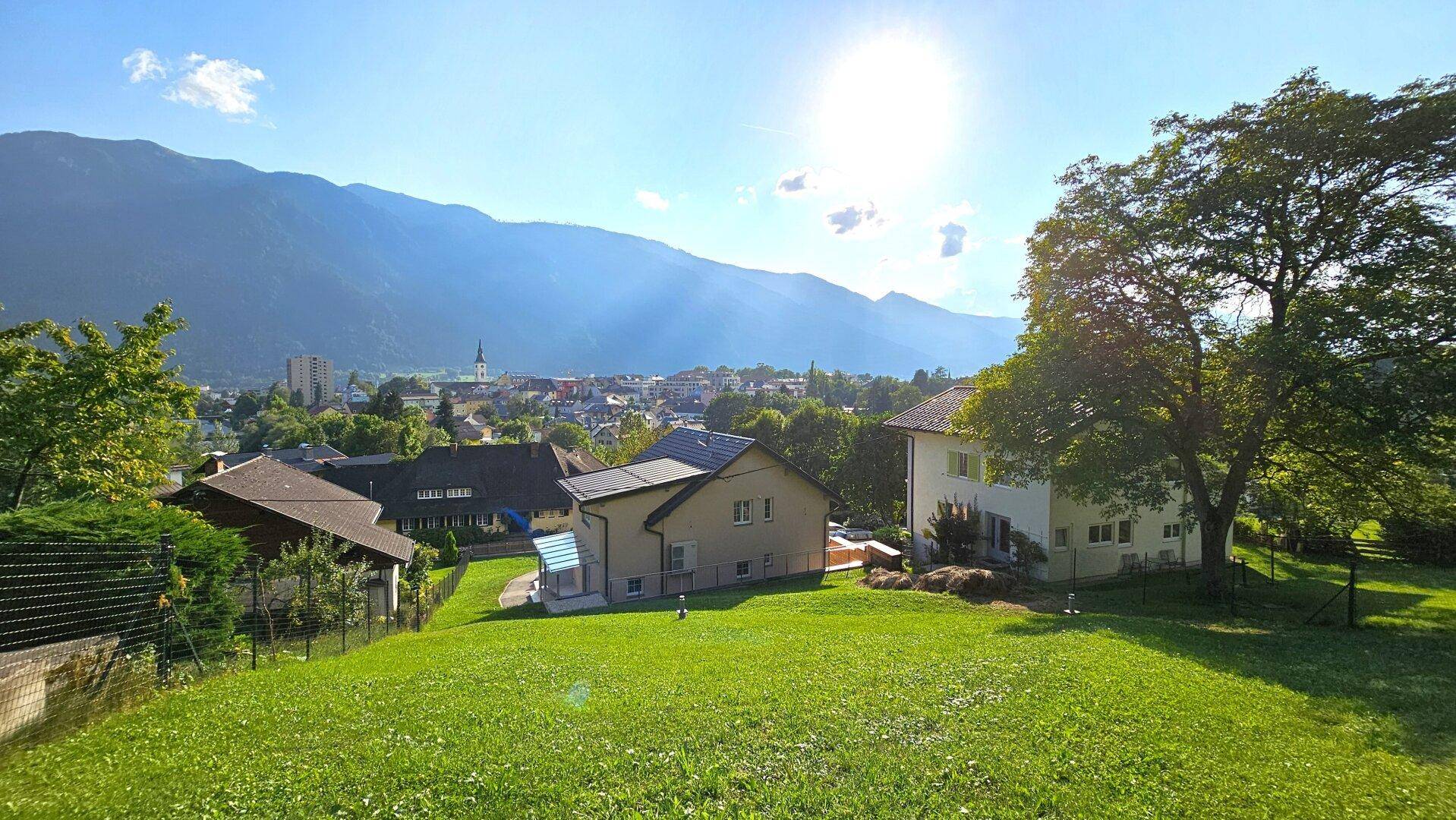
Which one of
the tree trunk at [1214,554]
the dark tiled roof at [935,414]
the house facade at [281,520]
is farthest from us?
the dark tiled roof at [935,414]

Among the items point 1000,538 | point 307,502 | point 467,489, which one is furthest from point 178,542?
point 467,489

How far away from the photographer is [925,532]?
26.6 metres

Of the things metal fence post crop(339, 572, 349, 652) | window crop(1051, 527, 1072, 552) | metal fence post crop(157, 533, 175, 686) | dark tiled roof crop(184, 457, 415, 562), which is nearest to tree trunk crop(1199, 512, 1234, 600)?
window crop(1051, 527, 1072, 552)

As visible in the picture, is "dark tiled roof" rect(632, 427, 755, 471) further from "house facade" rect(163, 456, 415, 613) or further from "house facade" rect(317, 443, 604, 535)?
"house facade" rect(317, 443, 604, 535)

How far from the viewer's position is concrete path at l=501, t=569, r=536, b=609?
2577 centimetres

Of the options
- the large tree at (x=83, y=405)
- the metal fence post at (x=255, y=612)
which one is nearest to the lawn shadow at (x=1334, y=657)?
the metal fence post at (x=255, y=612)

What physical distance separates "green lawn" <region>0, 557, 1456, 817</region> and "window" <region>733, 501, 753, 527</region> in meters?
13.8

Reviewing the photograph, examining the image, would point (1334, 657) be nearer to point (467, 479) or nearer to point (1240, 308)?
point (1240, 308)

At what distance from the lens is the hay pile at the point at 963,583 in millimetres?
19109

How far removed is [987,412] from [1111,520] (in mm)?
9571

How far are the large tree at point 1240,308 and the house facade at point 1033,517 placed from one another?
359 centimetres

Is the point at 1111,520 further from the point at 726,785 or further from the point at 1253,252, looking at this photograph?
the point at 726,785

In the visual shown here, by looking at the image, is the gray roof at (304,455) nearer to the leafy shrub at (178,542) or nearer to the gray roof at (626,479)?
the gray roof at (626,479)

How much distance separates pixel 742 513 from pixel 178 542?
18.4m
